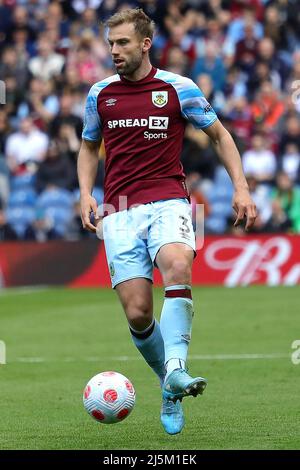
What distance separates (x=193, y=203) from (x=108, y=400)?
1176 centimetres

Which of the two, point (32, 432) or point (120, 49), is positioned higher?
point (120, 49)

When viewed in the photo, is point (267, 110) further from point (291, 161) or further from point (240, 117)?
point (291, 161)

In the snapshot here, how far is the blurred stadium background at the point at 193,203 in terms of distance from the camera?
9.95m

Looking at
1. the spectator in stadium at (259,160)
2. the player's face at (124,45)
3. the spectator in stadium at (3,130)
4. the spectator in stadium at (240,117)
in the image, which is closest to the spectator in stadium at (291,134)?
the spectator in stadium at (259,160)

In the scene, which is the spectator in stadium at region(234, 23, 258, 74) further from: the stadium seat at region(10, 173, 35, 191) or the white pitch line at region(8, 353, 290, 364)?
the white pitch line at region(8, 353, 290, 364)

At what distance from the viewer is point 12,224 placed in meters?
20.0

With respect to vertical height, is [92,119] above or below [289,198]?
above

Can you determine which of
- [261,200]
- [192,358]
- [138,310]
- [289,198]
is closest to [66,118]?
[261,200]

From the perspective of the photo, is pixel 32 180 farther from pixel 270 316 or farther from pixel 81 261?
pixel 270 316

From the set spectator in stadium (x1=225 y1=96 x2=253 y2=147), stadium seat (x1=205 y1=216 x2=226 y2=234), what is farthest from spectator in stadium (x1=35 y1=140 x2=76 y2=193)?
spectator in stadium (x1=225 y1=96 x2=253 y2=147)

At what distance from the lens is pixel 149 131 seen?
23.9 feet

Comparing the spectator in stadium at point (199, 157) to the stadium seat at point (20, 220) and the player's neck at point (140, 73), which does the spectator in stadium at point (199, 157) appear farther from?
the player's neck at point (140, 73)

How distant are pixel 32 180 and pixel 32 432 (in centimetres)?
1338

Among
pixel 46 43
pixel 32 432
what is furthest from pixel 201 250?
pixel 32 432
